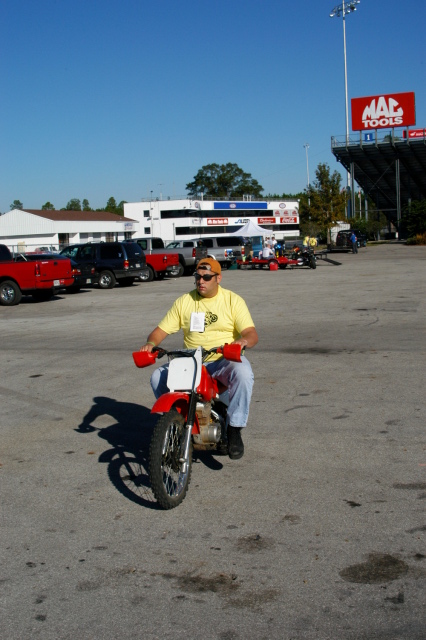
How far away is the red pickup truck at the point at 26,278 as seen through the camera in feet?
73.7

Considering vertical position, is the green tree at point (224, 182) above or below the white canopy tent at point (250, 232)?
above

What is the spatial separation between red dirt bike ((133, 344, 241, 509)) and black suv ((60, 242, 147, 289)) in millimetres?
24350

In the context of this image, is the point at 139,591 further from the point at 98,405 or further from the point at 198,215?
the point at 198,215

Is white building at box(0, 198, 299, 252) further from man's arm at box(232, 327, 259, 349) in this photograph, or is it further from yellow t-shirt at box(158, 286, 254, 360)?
man's arm at box(232, 327, 259, 349)

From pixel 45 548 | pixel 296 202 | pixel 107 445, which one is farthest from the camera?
pixel 296 202

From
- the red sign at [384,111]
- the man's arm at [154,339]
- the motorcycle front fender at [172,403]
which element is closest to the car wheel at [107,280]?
the man's arm at [154,339]

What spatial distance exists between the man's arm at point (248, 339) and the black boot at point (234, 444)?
2.35ft

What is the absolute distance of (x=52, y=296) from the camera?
25.5 m

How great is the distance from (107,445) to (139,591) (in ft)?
9.56

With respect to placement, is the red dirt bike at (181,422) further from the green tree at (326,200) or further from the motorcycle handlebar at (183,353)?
the green tree at (326,200)

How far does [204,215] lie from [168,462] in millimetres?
110229

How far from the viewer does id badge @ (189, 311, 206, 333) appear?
5.80m

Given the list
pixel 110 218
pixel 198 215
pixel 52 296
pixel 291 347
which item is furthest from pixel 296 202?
pixel 291 347

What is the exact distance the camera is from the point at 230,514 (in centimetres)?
491
